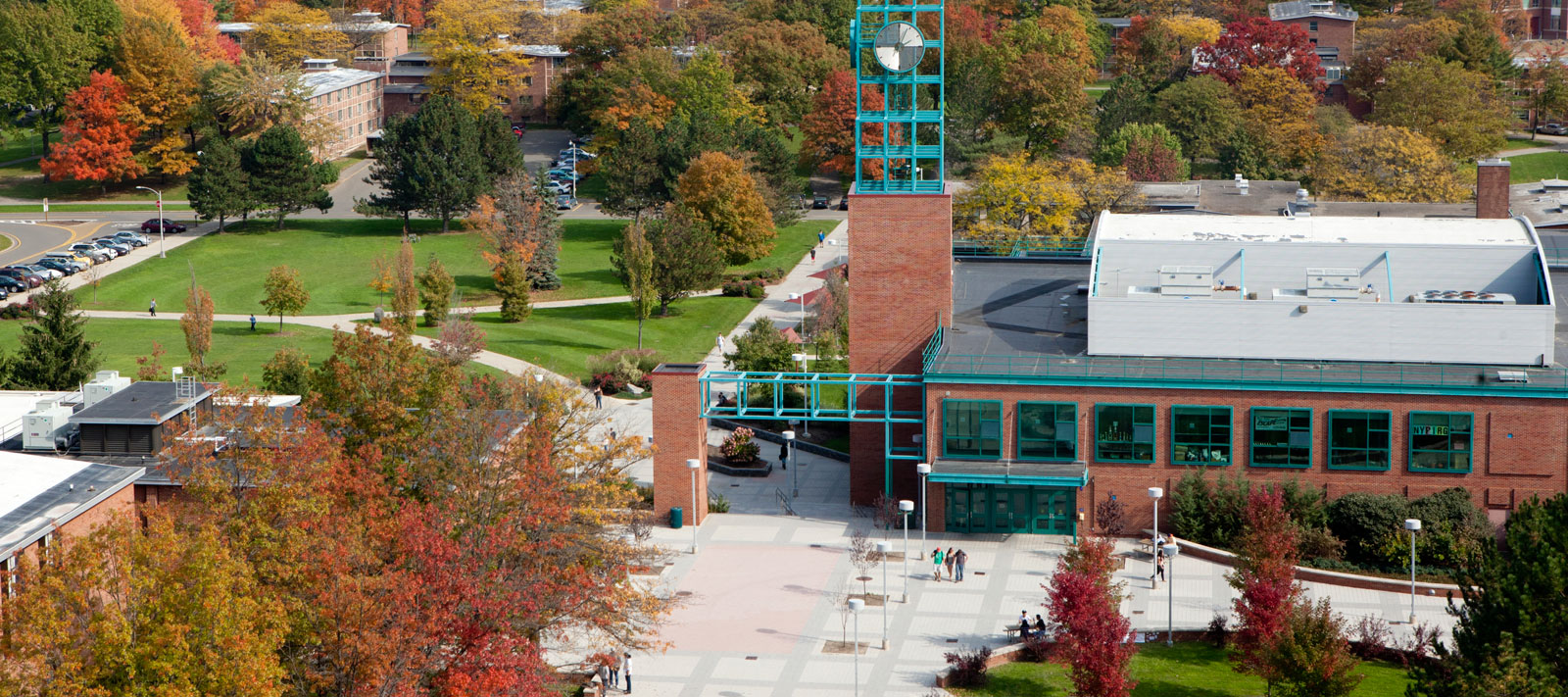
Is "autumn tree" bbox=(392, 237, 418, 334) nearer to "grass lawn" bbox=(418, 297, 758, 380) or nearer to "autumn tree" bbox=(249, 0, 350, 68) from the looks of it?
"grass lawn" bbox=(418, 297, 758, 380)

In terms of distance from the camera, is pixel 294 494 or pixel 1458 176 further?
pixel 1458 176

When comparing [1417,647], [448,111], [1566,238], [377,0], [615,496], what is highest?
[377,0]

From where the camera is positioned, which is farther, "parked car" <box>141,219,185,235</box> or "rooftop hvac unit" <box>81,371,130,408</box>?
"parked car" <box>141,219,185,235</box>

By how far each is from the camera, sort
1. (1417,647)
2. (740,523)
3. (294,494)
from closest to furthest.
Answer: (294,494)
(1417,647)
(740,523)

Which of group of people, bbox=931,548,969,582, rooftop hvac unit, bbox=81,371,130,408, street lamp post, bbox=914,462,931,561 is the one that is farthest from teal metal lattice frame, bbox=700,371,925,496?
rooftop hvac unit, bbox=81,371,130,408

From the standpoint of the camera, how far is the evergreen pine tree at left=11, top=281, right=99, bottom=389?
225ft

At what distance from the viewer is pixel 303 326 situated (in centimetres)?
8838

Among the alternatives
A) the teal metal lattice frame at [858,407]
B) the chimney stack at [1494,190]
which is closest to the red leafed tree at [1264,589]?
the teal metal lattice frame at [858,407]

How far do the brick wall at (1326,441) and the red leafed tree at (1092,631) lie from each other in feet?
37.9

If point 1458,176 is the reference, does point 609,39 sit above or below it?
above

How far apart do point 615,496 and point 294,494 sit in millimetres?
9171

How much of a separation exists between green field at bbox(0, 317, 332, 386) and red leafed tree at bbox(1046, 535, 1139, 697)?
44021 millimetres

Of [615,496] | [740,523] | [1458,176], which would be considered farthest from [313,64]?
[615,496]

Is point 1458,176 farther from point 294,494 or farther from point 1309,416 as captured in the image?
point 294,494
